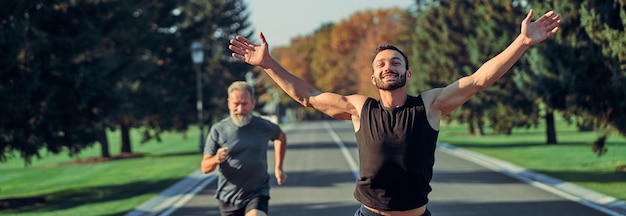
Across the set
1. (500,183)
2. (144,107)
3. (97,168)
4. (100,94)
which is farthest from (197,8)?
(500,183)

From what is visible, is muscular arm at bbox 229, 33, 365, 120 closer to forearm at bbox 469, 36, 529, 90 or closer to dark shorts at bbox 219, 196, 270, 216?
forearm at bbox 469, 36, 529, 90

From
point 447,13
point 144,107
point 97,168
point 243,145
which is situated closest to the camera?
point 243,145

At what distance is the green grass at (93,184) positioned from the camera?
1386 centimetres

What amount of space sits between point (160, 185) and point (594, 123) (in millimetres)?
10770

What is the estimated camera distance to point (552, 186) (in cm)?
1530

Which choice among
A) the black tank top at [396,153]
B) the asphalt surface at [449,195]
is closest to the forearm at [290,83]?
the black tank top at [396,153]

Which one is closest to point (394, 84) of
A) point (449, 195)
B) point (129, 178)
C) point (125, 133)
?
point (449, 195)

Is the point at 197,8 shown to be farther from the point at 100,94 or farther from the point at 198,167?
the point at 100,94

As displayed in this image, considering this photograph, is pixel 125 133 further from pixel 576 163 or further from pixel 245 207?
pixel 245 207

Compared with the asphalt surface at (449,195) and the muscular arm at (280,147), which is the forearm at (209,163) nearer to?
the muscular arm at (280,147)

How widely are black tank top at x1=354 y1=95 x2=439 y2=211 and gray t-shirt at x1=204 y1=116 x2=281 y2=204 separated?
2458 mm

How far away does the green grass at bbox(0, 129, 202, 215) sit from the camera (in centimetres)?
1386

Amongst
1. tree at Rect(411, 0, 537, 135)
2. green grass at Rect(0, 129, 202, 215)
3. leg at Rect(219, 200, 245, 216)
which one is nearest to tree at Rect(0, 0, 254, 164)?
green grass at Rect(0, 129, 202, 215)

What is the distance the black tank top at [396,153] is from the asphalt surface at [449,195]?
7564mm
